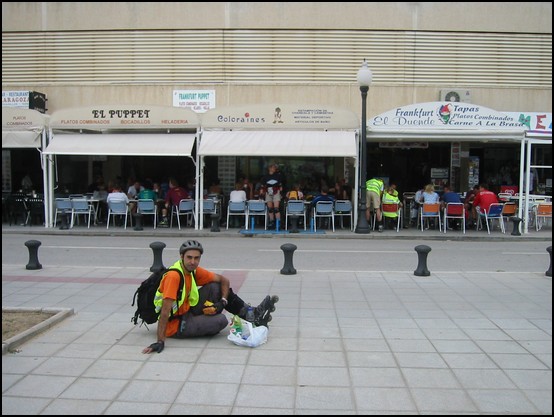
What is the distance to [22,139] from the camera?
17.4 metres

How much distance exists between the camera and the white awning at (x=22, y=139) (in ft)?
56.8

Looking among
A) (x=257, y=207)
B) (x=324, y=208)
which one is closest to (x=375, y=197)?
(x=324, y=208)

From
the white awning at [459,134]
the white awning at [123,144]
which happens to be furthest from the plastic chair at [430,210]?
the white awning at [123,144]

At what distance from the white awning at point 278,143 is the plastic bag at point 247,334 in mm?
10428

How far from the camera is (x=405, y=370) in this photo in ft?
15.6

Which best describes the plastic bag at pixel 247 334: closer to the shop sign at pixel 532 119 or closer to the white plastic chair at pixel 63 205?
the white plastic chair at pixel 63 205

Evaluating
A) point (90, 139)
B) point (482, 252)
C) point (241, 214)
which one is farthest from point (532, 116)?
point (90, 139)

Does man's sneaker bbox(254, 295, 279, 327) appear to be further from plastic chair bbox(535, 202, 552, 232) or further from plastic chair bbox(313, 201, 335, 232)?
plastic chair bbox(535, 202, 552, 232)

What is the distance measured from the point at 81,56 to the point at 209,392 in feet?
68.9

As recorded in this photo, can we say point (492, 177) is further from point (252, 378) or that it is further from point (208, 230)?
point (252, 378)

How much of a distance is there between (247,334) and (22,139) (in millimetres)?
14855

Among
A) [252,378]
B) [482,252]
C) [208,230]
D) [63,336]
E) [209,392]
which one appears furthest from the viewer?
[208,230]

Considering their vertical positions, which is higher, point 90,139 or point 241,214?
point 90,139

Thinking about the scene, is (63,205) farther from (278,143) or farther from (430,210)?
(430,210)
